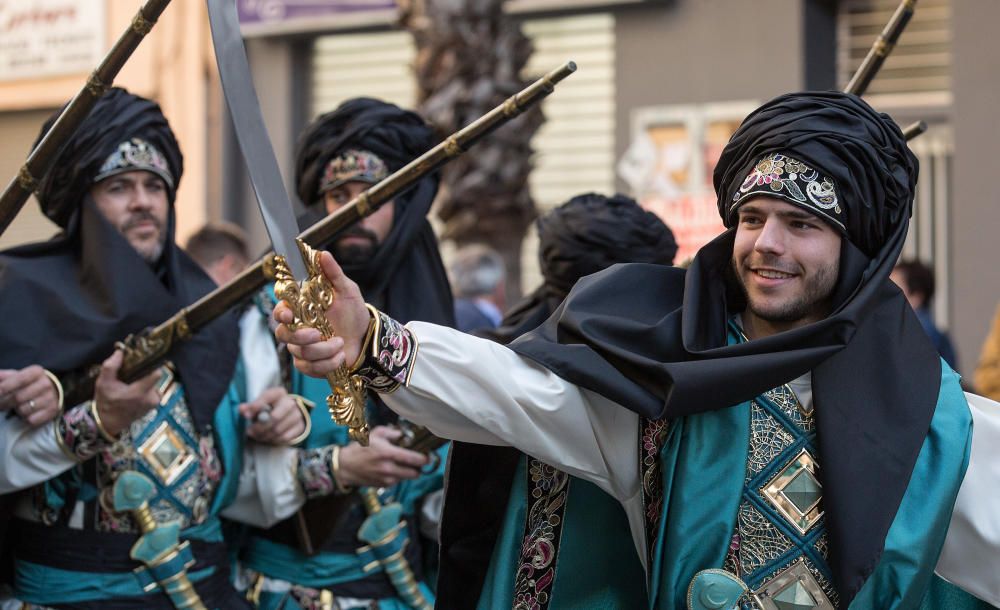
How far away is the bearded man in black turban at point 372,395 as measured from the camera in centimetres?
409

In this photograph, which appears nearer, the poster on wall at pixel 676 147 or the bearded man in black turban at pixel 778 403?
the bearded man in black turban at pixel 778 403

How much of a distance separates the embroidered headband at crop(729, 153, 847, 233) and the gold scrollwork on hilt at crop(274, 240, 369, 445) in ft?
3.04

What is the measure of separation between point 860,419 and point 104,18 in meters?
11.9

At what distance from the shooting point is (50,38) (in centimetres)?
1371

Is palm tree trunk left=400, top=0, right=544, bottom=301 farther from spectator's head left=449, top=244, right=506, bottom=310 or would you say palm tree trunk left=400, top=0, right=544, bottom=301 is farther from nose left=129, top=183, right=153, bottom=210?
nose left=129, top=183, right=153, bottom=210

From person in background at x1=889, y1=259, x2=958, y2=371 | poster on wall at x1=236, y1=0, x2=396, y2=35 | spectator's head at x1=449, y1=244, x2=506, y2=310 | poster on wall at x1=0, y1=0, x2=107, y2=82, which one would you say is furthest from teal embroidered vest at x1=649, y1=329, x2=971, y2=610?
poster on wall at x1=0, y1=0, x2=107, y2=82

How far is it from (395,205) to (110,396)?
46.0 inches

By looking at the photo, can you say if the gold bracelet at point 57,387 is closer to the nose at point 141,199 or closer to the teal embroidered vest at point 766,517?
the nose at point 141,199

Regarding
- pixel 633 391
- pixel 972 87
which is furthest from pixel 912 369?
pixel 972 87

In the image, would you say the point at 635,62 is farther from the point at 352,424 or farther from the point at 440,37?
the point at 352,424

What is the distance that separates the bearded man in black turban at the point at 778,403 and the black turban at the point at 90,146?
4.96 feet

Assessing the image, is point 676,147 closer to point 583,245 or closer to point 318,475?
point 583,245

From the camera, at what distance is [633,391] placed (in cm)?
272

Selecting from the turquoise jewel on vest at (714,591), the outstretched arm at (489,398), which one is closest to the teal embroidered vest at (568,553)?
the outstretched arm at (489,398)
